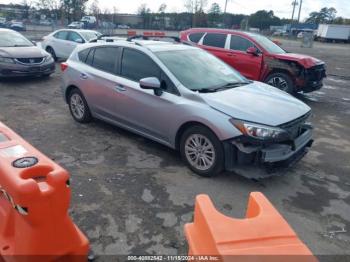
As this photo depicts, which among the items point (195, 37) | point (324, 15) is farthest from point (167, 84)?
point (324, 15)

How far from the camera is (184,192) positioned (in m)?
3.90

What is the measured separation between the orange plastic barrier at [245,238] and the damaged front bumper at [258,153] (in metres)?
1.85

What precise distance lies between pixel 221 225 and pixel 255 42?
8.17 m

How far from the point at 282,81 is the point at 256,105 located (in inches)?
204

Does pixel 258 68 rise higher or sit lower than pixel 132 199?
higher

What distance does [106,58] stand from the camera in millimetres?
5543

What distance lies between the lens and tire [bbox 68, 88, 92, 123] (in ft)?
19.5

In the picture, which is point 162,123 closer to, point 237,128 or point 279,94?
point 237,128

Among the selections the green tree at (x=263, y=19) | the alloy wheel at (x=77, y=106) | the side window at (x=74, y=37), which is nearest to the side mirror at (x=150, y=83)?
the alloy wheel at (x=77, y=106)

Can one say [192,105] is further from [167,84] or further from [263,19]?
[263,19]

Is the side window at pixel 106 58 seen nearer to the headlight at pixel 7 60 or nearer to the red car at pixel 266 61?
the headlight at pixel 7 60

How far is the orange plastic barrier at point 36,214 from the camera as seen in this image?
219 centimetres

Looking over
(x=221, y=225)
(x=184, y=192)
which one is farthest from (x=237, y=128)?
(x=221, y=225)

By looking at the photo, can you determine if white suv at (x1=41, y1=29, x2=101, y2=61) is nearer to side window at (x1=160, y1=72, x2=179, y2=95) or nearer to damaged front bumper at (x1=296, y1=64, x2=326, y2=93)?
damaged front bumper at (x1=296, y1=64, x2=326, y2=93)
